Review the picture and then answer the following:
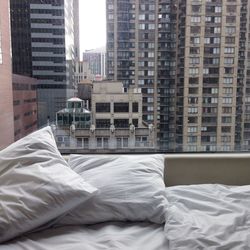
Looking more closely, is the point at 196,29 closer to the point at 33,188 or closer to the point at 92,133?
the point at 92,133

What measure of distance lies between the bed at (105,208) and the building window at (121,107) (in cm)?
68

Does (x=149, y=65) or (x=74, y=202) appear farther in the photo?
(x=149, y=65)

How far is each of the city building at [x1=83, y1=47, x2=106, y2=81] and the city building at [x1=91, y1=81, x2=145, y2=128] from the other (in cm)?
5

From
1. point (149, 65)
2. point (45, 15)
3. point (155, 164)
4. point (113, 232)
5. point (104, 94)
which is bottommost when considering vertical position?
point (113, 232)

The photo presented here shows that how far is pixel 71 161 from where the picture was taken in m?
1.45

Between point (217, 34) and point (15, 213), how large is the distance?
1606 mm

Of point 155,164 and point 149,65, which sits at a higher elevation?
point 149,65


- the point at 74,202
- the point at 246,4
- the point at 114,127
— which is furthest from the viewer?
the point at 114,127

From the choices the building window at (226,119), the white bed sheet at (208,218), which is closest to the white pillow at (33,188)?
the white bed sheet at (208,218)

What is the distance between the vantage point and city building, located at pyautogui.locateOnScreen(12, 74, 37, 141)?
1.97 meters

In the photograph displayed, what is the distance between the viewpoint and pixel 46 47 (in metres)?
2.00

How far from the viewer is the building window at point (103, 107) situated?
6.51 ft

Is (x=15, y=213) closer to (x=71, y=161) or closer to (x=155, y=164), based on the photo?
(x=71, y=161)

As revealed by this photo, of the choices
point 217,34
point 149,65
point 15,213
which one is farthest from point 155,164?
point 217,34
